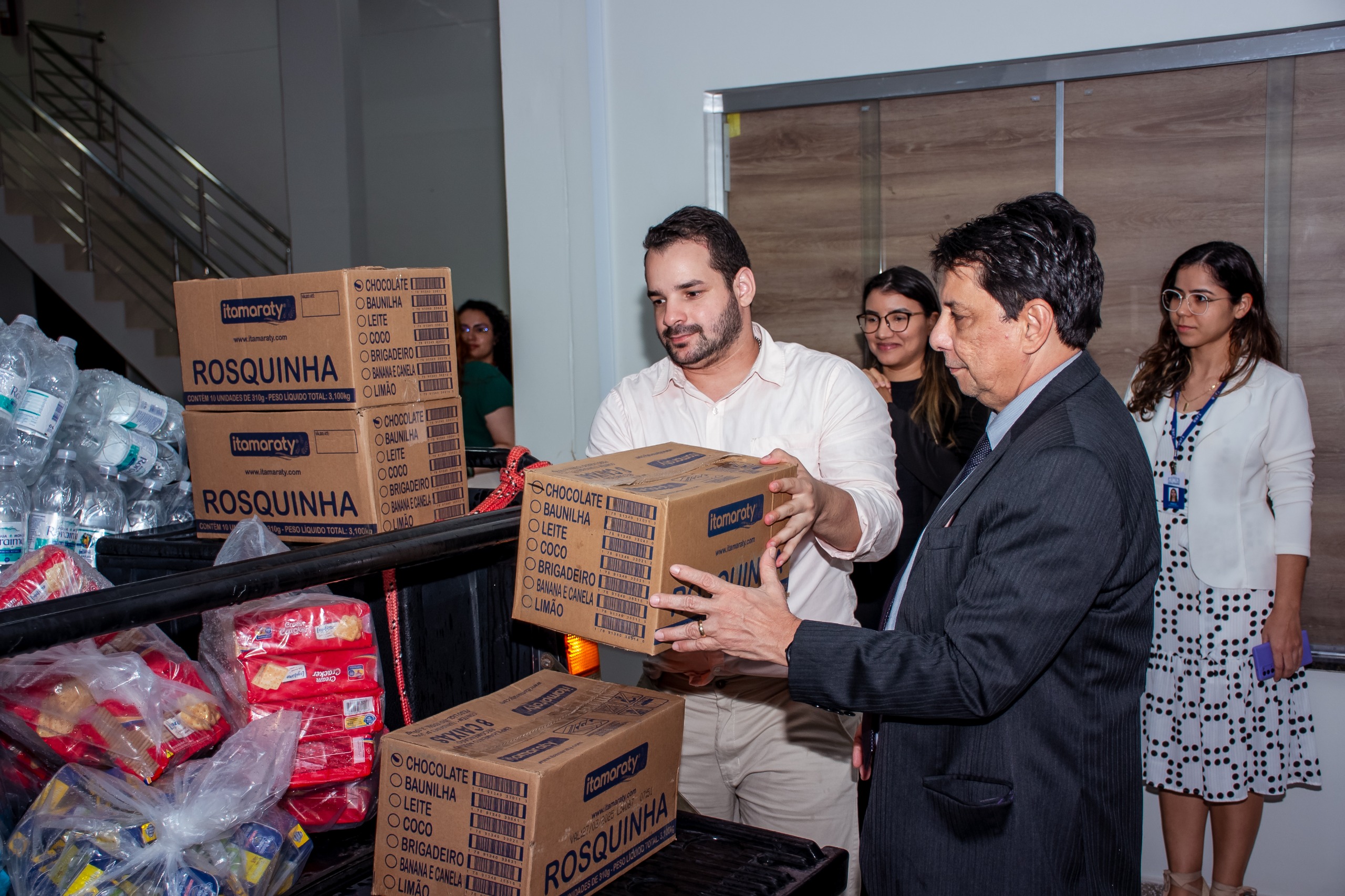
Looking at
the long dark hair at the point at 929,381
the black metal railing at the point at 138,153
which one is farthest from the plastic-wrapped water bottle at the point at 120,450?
the black metal railing at the point at 138,153

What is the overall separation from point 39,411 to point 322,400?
512 millimetres

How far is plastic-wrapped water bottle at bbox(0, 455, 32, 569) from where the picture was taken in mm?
1531

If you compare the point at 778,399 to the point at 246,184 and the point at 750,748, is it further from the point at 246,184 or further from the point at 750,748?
the point at 246,184

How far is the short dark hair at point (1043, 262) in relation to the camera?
1291 millimetres

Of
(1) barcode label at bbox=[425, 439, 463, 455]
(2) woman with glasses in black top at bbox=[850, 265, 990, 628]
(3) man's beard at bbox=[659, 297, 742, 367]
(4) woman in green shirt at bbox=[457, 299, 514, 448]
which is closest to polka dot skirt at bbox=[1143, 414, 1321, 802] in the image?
(2) woman with glasses in black top at bbox=[850, 265, 990, 628]

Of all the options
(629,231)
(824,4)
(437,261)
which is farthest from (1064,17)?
(437,261)

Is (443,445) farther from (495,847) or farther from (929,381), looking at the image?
(929,381)

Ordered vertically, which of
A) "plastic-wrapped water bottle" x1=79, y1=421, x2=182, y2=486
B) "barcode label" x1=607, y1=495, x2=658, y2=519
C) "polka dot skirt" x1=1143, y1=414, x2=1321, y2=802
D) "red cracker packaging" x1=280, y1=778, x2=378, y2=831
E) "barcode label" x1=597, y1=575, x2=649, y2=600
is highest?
"plastic-wrapped water bottle" x1=79, y1=421, x2=182, y2=486

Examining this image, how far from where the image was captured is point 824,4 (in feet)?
10.4

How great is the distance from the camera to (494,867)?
1.05 metres

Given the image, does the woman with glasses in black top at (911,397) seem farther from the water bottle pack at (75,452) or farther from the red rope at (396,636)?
the water bottle pack at (75,452)

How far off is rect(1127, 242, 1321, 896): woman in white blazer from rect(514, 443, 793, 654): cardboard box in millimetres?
1896

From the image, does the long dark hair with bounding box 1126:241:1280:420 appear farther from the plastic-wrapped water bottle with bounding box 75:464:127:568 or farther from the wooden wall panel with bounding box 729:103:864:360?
the plastic-wrapped water bottle with bounding box 75:464:127:568

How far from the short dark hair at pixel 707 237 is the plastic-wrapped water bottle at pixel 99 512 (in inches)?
42.2
